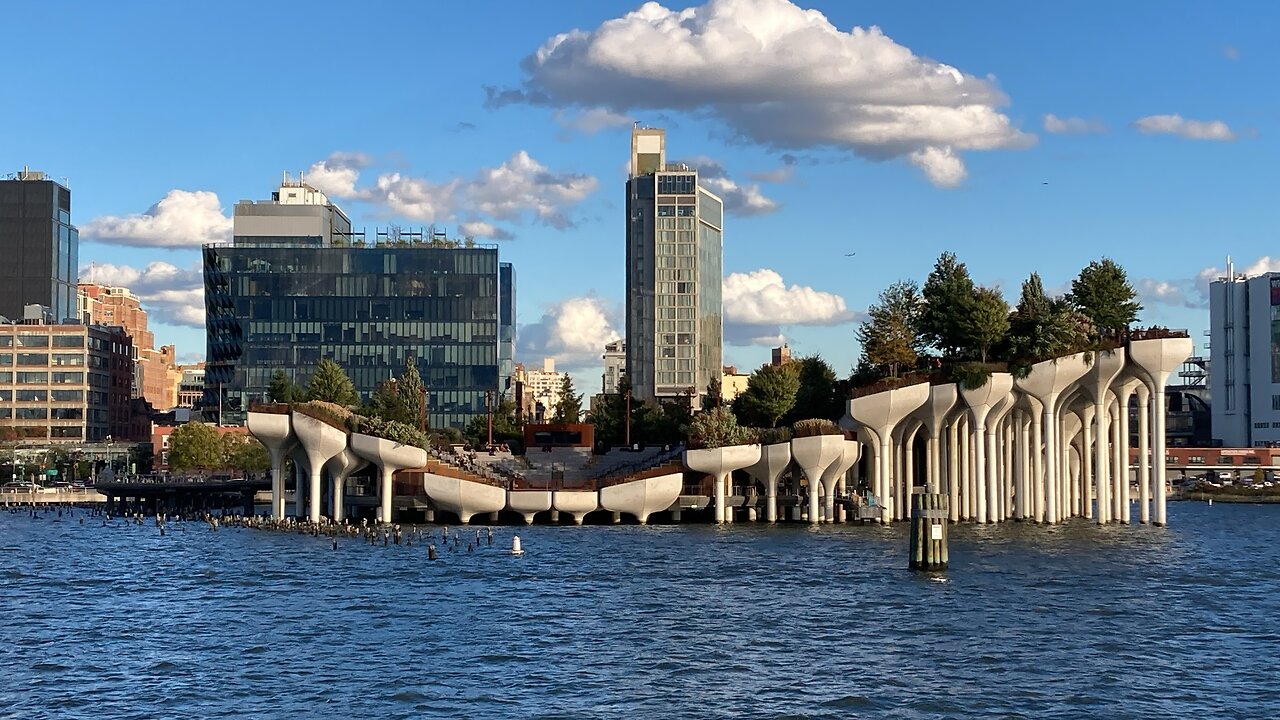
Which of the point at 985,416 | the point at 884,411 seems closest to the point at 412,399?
the point at 884,411

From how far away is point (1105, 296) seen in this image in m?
135

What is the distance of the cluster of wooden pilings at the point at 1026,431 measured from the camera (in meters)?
119

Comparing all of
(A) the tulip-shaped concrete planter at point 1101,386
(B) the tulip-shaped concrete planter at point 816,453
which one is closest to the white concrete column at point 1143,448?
(A) the tulip-shaped concrete planter at point 1101,386

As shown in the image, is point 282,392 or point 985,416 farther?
point 282,392

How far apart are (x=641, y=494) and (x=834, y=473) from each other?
57.4 ft

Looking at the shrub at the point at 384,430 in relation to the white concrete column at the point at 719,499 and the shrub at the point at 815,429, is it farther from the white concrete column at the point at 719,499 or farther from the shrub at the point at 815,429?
the shrub at the point at 815,429

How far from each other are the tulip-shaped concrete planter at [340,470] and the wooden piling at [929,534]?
54.9 meters

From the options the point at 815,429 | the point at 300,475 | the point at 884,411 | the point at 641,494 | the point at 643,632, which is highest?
the point at 884,411

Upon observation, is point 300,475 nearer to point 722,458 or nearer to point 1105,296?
point 722,458

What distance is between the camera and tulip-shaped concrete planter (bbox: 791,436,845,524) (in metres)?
126

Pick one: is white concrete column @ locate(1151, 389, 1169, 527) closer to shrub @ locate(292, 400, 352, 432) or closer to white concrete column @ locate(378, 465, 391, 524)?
white concrete column @ locate(378, 465, 391, 524)

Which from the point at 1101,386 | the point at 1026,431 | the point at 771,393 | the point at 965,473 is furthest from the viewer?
the point at 771,393

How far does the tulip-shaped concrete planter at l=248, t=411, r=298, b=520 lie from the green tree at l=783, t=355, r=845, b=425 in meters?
54.3

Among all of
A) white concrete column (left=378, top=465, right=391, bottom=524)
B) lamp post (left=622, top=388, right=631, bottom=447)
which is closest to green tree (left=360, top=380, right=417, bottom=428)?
lamp post (left=622, top=388, right=631, bottom=447)
